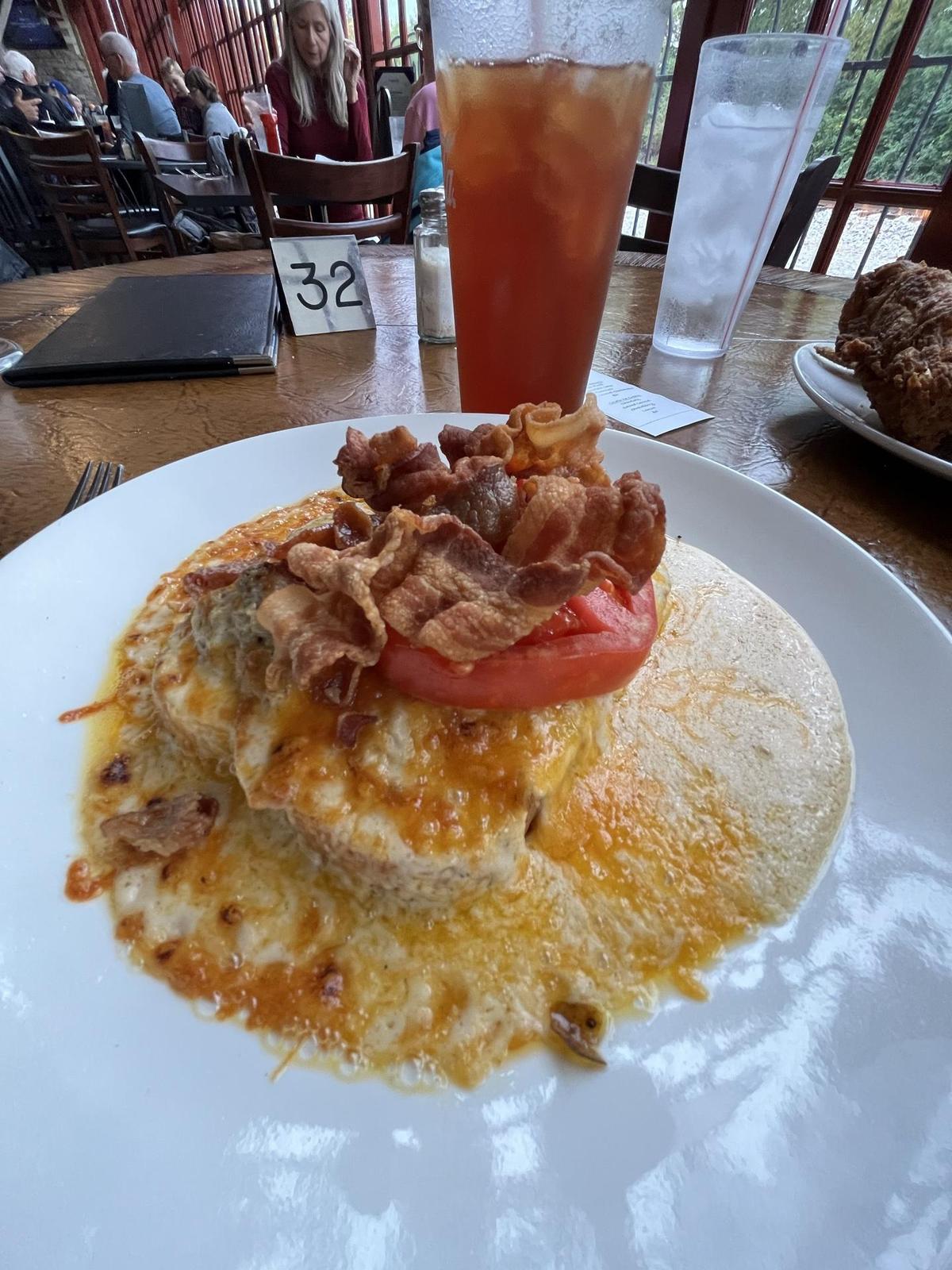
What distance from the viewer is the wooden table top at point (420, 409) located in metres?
1.58

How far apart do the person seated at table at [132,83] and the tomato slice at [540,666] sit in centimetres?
1362

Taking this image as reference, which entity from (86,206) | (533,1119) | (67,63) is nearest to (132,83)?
(86,206)

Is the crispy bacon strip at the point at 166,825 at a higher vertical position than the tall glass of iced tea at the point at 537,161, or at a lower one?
lower

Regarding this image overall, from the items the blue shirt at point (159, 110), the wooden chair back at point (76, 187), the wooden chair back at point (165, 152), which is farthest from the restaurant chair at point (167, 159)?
the blue shirt at point (159, 110)

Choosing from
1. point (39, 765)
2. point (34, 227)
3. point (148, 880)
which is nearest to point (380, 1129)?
point (148, 880)

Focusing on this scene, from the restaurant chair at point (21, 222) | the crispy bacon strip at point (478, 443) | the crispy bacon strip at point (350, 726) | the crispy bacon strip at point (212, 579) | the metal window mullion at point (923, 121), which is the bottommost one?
the restaurant chair at point (21, 222)

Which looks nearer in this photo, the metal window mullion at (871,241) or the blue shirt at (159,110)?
the metal window mullion at (871,241)

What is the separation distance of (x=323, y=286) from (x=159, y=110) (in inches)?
495

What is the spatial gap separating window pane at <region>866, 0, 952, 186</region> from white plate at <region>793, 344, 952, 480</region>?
516cm

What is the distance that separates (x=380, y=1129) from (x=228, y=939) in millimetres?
319

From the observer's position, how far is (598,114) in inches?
53.7

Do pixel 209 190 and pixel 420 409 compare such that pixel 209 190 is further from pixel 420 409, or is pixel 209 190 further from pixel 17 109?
pixel 17 109

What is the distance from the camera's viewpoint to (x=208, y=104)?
38.0 feet

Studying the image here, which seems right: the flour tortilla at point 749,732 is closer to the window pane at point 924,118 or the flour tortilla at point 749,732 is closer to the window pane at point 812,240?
the window pane at point 924,118
